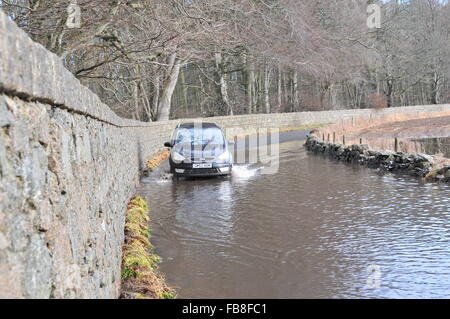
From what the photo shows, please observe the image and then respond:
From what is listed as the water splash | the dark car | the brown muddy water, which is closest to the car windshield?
the dark car

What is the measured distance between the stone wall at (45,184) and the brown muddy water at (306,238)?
1.95 meters

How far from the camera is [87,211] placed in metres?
3.92

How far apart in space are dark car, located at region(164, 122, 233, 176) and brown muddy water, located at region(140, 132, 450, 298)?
1395mm

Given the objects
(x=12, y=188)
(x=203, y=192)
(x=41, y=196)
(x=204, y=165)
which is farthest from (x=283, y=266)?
(x=204, y=165)

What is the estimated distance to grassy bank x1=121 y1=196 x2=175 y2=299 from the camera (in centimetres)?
512

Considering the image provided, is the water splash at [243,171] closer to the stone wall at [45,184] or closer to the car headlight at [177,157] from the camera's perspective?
the car headlight at [177,157]

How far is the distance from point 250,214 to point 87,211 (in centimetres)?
565

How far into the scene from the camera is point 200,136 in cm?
1552

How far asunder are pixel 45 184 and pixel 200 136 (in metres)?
12.9

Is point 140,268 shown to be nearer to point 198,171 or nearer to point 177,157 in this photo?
point 198,171

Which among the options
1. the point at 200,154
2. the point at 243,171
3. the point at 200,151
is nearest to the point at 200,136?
the point at 200,151

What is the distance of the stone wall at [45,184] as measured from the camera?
2.13 m

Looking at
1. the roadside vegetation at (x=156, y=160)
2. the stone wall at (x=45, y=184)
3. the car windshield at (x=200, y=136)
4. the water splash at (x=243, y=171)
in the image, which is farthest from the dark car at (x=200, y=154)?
the stone wall at (x=45, y=184)
